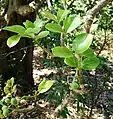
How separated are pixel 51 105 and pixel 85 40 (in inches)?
67.2

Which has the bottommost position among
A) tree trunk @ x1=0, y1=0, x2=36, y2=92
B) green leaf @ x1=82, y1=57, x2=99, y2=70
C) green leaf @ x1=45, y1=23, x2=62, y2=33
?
tree trunk @ x1=0, y1=0, x2=36, y2=92

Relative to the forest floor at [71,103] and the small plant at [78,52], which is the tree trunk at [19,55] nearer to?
the forest floor at [71,103]

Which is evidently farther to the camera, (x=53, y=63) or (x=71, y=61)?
(x=53, y=63)

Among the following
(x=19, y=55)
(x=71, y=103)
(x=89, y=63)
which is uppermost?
(x=89, y=63)

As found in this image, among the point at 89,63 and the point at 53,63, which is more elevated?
the point at 89,63

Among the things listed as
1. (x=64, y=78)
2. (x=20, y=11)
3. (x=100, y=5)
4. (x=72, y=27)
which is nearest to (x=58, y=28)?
(x=72, y=27)

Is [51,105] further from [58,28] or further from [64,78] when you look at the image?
[58,28]

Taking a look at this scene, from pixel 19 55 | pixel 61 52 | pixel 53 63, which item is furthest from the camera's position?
pixel 19 55

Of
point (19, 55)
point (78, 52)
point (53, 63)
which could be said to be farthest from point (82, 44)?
point (19, 55)

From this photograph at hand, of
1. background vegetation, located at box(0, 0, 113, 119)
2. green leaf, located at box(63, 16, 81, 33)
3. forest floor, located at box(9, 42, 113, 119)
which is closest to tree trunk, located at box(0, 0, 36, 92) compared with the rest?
background vegetation, located at box(0, 0, 113, 119)

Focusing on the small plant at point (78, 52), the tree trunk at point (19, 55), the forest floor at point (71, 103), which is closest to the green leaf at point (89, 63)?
the small plant at point (78, 52)

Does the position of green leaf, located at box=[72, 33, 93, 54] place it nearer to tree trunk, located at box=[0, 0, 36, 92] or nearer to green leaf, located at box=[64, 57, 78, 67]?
green leaf, located at box=[64, 57, 78, 67]

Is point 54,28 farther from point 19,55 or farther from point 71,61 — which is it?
point 19,55

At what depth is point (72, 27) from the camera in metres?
0.40
